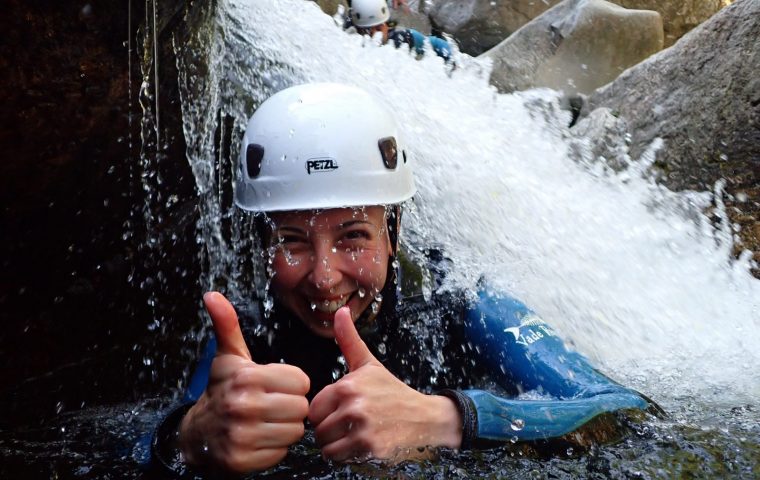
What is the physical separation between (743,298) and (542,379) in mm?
2714

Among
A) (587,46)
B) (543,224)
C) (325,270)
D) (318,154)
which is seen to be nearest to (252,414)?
(325,270)

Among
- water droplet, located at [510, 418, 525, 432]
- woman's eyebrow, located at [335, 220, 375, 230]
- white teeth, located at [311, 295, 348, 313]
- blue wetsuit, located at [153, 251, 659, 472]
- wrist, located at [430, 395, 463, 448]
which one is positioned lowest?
blue wetsuit, located at [153, 251, 659, 472]

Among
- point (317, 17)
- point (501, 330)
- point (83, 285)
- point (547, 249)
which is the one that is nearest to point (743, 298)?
point (547, 249)

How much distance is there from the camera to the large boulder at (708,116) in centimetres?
478

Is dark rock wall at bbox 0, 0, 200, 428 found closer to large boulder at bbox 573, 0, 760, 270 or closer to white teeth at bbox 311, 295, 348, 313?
white teeth at bbox 311, 295, 348, 313

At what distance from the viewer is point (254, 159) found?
261cm

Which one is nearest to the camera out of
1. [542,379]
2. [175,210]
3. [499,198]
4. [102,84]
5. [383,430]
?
[383,430]

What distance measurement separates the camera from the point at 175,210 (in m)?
3.19

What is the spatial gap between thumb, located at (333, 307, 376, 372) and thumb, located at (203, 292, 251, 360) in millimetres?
240

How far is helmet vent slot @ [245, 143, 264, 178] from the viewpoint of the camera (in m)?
2.60

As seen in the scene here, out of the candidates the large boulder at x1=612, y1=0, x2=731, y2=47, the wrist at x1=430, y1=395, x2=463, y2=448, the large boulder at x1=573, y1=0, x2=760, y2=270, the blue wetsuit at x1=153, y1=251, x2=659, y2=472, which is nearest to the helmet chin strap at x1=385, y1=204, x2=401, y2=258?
the blue wetsuit at x1=153, y1=251, x2=659, y2=472

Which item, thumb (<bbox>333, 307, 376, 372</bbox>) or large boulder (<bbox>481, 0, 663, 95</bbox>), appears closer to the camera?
thumb (<bbox>333, 307, 376, 372</bbox>)

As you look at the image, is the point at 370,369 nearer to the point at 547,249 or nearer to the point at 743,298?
the point at 547,249

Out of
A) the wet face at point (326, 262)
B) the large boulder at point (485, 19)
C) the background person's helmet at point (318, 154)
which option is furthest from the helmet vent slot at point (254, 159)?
the large boulder at point (485, 19)
